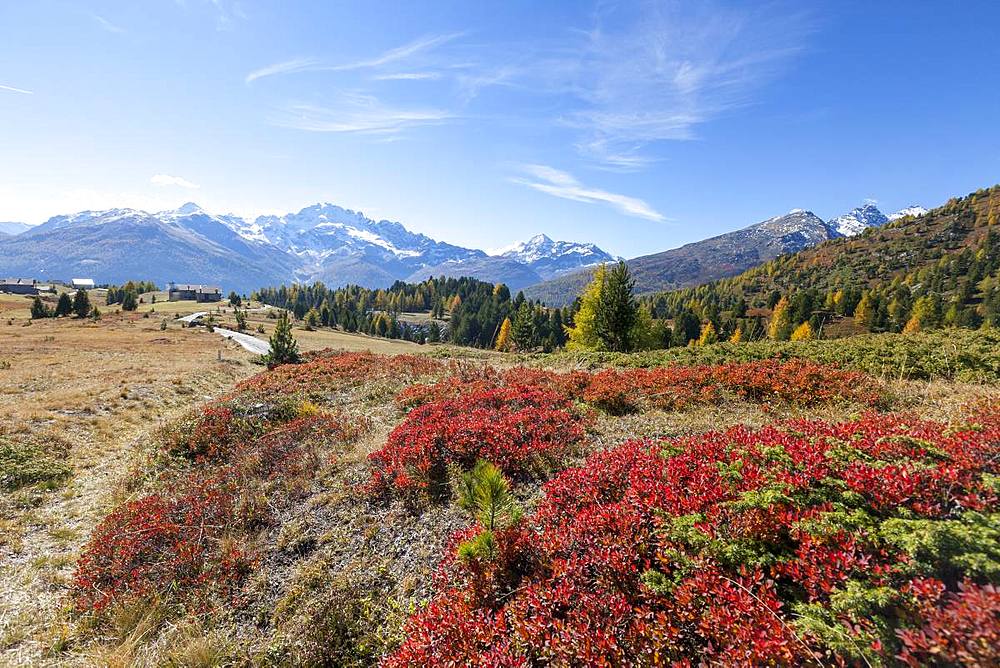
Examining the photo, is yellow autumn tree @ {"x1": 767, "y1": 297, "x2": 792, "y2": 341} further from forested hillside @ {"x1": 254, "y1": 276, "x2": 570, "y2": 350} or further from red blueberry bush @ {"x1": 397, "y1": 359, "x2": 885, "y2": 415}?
red blueberry bush @ {"x1": 397, "y1": 359, "x2": 885, "y2": 415}

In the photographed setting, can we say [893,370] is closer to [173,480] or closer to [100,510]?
[173,480]

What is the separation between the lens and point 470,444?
9.42m

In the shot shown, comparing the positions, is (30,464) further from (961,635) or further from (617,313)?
(617,313)

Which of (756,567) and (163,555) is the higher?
(756,567)

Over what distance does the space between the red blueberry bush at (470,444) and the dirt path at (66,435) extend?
558 cm

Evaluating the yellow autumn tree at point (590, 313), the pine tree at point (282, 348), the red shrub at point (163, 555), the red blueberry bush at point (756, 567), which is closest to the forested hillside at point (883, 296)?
the yellow autumn tree at point (590, 313)

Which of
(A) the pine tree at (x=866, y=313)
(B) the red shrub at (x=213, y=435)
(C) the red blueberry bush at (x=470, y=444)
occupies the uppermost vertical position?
(A) the pine tree at (x=866, y=313)

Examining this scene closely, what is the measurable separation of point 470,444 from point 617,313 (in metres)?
28.6

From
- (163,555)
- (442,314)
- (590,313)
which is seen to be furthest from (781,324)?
(163,555)

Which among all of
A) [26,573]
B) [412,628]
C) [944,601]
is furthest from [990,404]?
[26,573]

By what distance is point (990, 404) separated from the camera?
753cm

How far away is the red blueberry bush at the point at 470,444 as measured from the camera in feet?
28.6

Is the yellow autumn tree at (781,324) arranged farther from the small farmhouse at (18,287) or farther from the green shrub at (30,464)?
the small farmhouse at (18,287)

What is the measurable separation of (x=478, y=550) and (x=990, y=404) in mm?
9640
